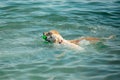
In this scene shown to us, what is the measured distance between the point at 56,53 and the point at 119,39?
7.86ft

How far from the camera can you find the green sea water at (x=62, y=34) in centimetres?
724

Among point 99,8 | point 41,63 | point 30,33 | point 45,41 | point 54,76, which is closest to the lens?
point 54,76

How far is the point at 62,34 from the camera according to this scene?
10305 millimetres

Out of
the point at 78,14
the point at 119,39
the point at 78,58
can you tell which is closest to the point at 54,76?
the point at 78,58

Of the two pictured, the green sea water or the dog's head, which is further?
the dog's head

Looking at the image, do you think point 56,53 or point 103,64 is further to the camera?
point 56,53

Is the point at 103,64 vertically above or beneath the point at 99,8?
beneath

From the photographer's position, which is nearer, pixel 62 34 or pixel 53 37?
pixel 53 37

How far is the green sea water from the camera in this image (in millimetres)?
7242

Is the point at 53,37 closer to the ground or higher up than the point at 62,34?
higher up

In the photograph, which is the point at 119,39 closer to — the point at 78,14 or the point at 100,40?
the point at 100,40

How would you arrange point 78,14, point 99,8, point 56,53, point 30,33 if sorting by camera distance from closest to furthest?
point 56,53 → point 30,33 → point 78,14 → point 99,8

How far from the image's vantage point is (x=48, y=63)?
304 inches

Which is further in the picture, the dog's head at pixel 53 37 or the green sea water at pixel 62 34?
the dog's head at pixel 53 37
